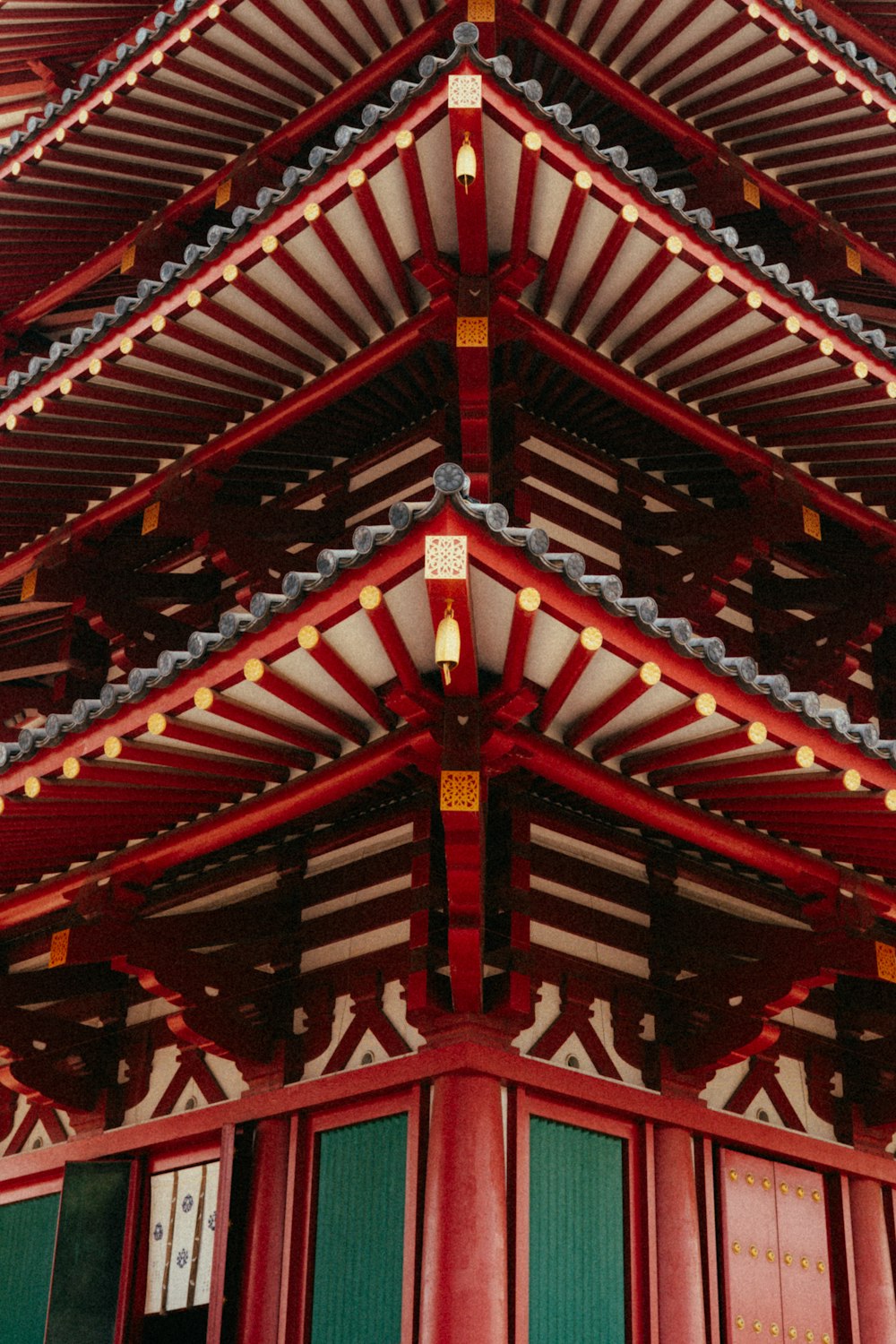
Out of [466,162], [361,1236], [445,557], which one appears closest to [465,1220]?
[361,1236]

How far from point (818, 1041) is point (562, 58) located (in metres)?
6.43

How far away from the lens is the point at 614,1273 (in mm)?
7402

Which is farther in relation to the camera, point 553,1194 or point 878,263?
point 878,263

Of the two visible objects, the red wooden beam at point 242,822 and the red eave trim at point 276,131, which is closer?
the red wooden beam at point 242,822

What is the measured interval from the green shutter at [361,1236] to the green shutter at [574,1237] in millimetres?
646

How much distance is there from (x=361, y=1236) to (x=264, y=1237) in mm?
648

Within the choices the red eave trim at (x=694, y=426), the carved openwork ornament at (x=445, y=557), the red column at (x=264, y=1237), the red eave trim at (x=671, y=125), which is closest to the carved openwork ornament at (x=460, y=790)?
the carved openwork ornament at (x=445, y=557)

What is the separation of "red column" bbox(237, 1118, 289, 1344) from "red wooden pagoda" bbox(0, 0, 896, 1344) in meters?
0.03

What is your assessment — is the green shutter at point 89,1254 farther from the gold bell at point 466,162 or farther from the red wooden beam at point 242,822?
the gold bell at point 466,162

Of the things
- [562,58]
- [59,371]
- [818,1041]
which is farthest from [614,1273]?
[562,58]

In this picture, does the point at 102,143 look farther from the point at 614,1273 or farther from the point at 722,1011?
the point at 614,1273

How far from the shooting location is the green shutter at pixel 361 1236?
707cm

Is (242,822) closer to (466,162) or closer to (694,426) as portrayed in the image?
(466,162)

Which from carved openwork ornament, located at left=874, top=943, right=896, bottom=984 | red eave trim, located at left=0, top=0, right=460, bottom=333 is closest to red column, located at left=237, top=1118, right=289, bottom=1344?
carved openwork ornament, located at left=874, top=943, right=896, bottom=984
